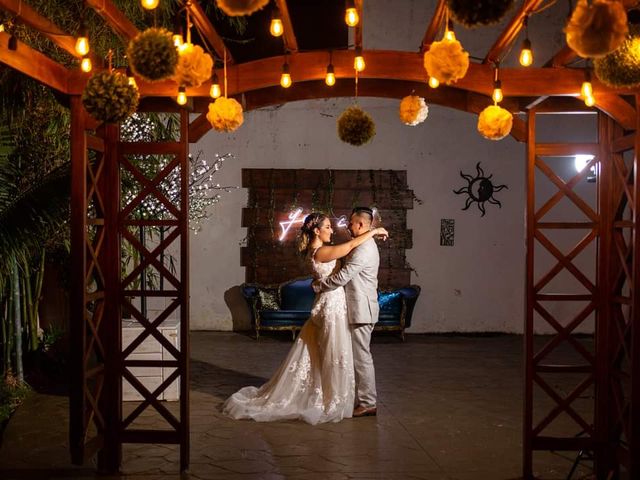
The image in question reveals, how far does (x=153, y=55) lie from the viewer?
3.43m

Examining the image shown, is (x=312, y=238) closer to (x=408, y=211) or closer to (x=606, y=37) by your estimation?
(x=606, y=37)

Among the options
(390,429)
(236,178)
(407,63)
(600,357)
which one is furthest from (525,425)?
(236,178)

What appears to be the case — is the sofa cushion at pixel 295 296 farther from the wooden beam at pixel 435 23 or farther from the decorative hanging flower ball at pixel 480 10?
the decorative hanging flower ball at pixel 480 10

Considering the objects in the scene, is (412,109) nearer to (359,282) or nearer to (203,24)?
(203,24)

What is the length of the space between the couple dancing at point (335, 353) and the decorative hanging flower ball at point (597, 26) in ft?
13.5

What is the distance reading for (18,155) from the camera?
8328mm

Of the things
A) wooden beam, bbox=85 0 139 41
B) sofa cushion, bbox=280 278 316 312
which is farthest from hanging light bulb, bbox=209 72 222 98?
sofa cushion, bbox=280 278 316 312

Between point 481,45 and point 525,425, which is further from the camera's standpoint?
point 481,45

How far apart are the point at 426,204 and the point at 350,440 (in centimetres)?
718

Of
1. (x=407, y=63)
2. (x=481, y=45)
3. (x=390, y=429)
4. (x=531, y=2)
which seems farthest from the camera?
(x=481, y=45)

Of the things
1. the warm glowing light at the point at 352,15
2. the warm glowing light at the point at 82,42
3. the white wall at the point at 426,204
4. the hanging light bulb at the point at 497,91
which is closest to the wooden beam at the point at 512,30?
the hanging light bulb at the point at 497,91

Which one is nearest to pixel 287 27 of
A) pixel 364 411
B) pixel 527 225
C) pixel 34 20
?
pixel 34 20

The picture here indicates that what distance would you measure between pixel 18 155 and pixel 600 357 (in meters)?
6.43

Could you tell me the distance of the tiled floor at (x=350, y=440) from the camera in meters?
5.46
